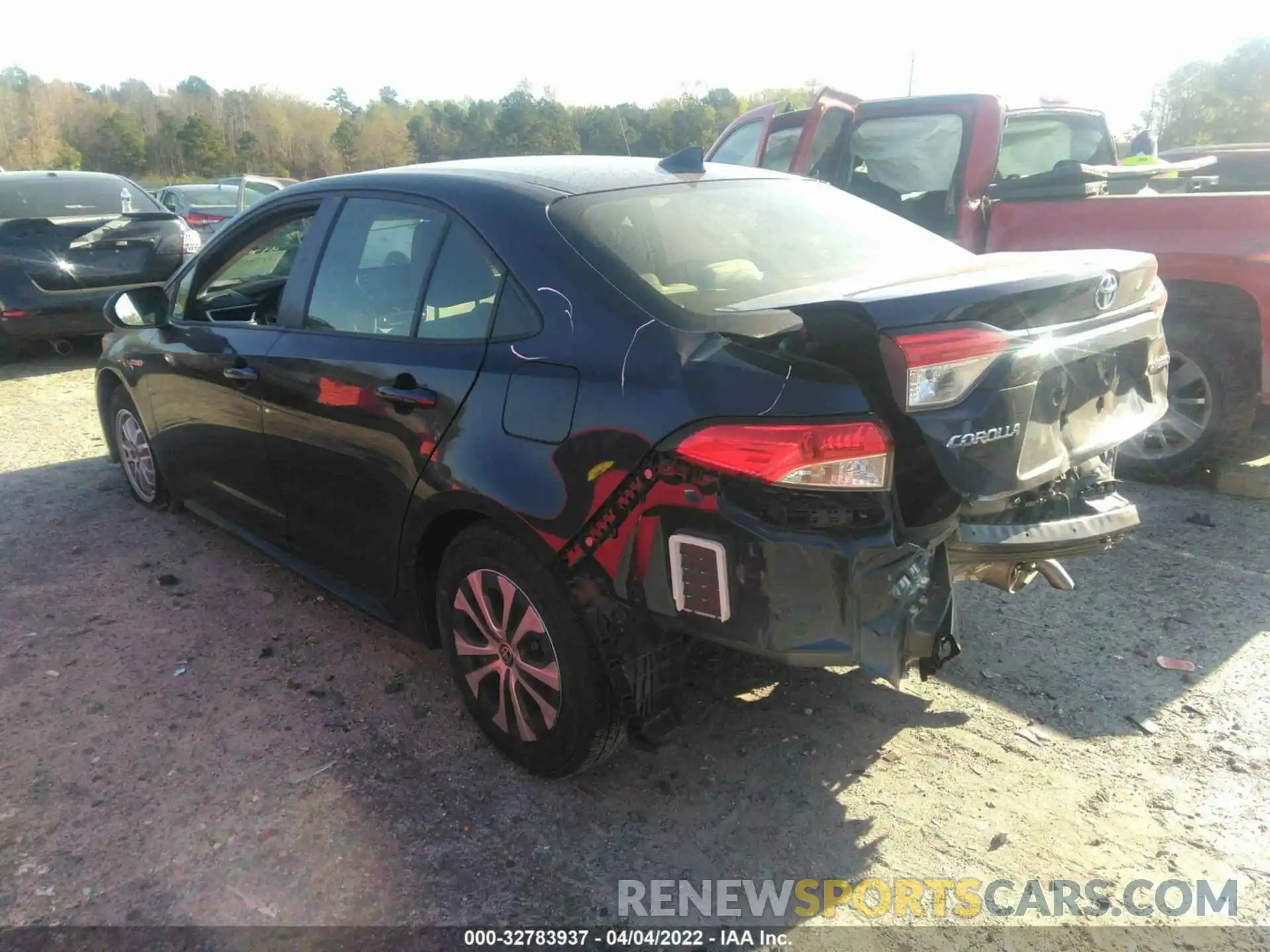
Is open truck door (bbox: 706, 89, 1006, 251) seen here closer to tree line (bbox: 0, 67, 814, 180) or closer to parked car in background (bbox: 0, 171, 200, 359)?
parked car in background (bbox: 0, 171, 200, 359)

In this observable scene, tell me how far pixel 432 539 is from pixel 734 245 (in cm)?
132

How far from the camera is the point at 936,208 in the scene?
18.4 ft

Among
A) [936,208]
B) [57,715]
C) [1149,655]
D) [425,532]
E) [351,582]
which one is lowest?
[1149,655]

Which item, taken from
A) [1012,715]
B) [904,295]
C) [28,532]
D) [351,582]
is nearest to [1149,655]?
[1012,715]

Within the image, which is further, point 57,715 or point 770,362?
point 57,715

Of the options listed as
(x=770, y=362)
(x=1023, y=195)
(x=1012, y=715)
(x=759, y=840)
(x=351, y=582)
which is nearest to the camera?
(x=770, y=362)

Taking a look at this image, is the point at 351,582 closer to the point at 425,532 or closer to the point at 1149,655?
the point at 425,532

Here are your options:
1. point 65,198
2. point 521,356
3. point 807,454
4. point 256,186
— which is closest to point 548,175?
point 521,356

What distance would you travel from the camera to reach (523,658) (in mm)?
2701

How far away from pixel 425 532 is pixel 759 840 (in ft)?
4.40

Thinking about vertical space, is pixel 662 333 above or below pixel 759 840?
above

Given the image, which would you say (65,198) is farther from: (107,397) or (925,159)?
(925,159)

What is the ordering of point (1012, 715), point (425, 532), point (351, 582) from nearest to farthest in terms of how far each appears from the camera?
point (425, 532) < point (1012, 715) < point (351, 582)

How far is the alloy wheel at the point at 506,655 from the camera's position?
2.65m
